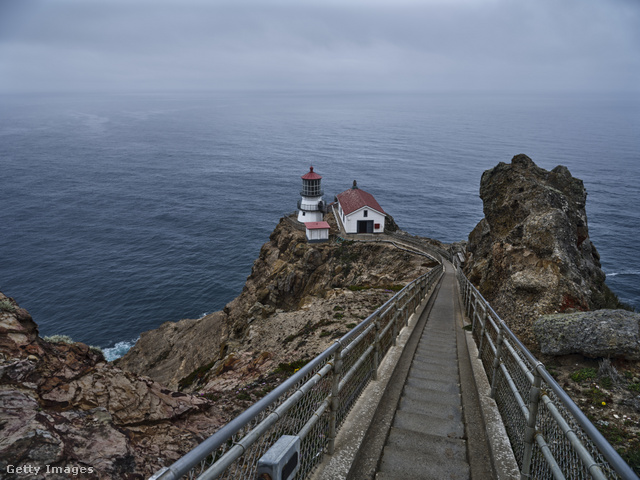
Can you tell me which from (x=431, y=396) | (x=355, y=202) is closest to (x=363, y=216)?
(x=355, y=202)

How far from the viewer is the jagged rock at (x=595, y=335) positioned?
28.2ft

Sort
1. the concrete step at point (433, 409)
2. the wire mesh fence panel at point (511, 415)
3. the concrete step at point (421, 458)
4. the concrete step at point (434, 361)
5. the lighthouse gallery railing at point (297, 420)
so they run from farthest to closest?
1. the concrete step at point (434, 361)
2. the concrete step at point (433, 409)
3. the wire mesh fence panel at point (511, 415)
4. the concrete step at point (421, 458)
5. the lighthouse gallery railing at point (297, 420)

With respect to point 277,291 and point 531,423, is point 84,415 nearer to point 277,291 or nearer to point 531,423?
point 531,423

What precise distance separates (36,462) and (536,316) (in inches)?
479

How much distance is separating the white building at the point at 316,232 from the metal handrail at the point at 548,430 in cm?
3615

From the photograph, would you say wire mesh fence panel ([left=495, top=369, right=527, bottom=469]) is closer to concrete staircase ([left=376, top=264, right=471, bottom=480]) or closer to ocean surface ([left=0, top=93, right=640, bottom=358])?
concrete staircase ([left=376, top=264, right=471, bottom=480])

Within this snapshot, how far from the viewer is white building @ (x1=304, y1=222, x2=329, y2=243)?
43.1 meters

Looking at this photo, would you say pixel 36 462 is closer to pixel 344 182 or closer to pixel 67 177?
pixel 344 182

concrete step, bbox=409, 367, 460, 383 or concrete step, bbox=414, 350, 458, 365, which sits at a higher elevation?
concrete step, bbox=409, 367, 460, 383

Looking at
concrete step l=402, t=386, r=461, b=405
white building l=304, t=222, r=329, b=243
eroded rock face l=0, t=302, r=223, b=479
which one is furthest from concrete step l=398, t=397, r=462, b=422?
Result: white building l=304, t=222, r=329, b=243

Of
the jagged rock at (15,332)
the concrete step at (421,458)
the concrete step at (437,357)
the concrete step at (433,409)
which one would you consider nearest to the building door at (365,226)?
the concrete step at (437,357)

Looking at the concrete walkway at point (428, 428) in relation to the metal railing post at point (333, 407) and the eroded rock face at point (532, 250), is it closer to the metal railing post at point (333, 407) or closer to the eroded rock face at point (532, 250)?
the metal railing post at point (333, 407)

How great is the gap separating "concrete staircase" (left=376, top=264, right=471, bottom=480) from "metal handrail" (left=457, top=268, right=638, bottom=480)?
0.78 m

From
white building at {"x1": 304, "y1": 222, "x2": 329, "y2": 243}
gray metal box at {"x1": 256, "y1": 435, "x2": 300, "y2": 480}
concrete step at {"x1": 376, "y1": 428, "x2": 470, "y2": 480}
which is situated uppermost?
gray metal box at {"x1": 256, "y1": 435, "x2": 300, "y2": 480}
